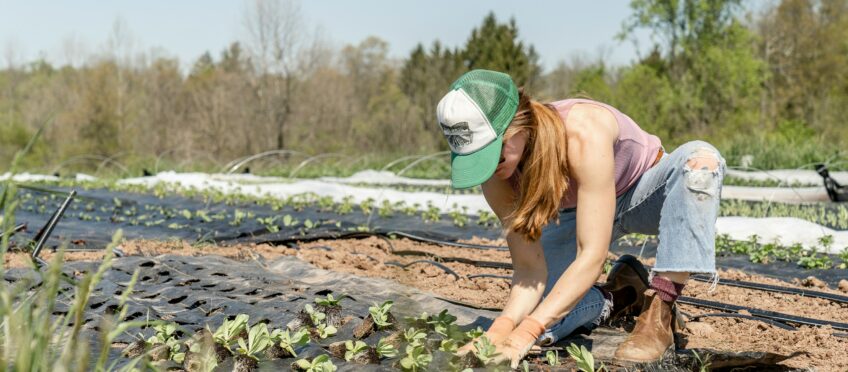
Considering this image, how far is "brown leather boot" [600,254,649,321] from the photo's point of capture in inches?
117

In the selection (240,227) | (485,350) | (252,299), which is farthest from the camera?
(240,227)

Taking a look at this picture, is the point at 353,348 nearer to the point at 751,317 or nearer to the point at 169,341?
the point at 169,341

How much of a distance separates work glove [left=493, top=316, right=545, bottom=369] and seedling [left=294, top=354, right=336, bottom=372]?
47 cm

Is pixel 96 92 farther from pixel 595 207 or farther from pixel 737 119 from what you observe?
pixel 595 207

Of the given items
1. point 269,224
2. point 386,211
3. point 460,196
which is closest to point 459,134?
point 269,224

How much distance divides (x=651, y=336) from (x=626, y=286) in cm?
56

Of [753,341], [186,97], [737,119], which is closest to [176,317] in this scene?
[753,341]

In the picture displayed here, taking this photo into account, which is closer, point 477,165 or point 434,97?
point 477,165

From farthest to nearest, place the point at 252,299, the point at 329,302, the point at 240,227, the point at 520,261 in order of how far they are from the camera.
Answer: the point at 240,227, the point at 252,299, the point at 329,302, the point at 520,261

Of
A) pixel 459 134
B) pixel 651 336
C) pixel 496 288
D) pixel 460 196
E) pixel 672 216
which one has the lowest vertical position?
pixel 496 288

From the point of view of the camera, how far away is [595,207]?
7.52 feet

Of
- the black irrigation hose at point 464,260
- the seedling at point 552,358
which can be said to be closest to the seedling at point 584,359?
the seedling at point 552,358

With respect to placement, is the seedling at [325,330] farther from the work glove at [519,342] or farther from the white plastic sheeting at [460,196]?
the white plastic sheeting at [460,196]

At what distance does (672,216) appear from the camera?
2.55 metres
